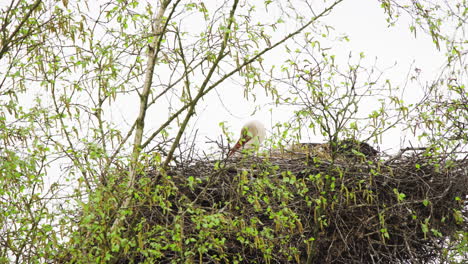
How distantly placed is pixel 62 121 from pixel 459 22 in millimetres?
3632

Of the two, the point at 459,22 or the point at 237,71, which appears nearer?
the point at 237,71

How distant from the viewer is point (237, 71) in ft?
20.8

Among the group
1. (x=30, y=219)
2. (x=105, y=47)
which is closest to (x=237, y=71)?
(x=105, y=47)

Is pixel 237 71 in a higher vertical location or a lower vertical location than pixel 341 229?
higher

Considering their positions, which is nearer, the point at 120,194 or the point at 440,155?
the point at 120,194

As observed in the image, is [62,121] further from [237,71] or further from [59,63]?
[237,71]

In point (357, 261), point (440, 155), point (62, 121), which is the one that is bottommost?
point (357, 261)

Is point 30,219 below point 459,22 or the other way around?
below

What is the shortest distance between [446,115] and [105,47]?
302 cm

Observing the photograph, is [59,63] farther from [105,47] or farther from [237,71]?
[237,71]

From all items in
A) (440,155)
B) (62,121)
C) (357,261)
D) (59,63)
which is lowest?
(357,261)

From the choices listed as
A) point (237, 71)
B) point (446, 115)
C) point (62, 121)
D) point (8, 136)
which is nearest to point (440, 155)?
point (446, 115)

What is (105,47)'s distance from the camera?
6.62 meters

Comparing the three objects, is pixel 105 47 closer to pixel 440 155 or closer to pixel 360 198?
pixel 360 198
